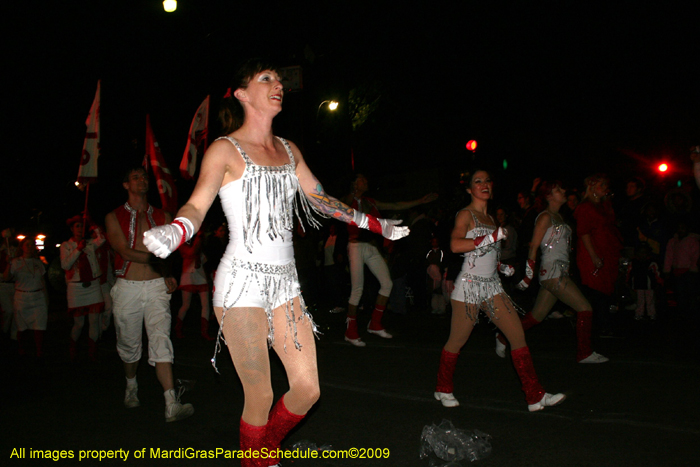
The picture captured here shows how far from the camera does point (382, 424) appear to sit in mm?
4758

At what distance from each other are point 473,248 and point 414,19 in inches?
648

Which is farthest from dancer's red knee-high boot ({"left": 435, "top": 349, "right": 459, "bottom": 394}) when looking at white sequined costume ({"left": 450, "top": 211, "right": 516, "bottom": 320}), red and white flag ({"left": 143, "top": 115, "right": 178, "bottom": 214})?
red and white flag ({"left": 143, "top": 115, "right": 178, "bottom": 214})

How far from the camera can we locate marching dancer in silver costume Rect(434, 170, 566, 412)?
15.9ft

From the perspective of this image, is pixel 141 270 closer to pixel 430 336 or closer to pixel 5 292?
pixel 430 336

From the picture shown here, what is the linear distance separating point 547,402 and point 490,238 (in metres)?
1.45

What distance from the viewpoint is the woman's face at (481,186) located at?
5.20 meters

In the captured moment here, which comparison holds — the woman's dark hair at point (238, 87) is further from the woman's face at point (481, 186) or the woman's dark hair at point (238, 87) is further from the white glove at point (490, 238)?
the woman's face at point (481, 186)

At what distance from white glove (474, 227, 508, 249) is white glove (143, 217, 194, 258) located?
2.76 metres

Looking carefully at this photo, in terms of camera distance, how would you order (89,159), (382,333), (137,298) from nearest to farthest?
(137,298) → (89,159) → (382,333)

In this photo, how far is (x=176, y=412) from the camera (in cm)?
508

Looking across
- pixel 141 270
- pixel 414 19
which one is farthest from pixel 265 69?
pixel 414 19

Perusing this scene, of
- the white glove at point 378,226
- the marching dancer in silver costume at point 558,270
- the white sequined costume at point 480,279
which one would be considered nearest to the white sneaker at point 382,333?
the marching dancer in silver costume at point 558,270

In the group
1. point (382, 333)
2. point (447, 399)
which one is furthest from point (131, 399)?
point (382, 333)

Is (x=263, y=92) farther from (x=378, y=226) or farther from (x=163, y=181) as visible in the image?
(x=163, y=181)
